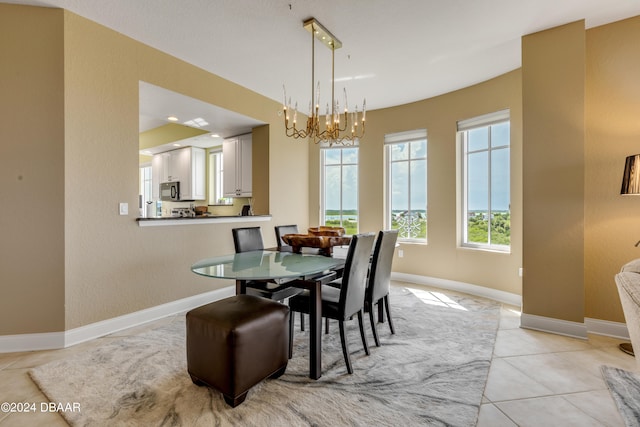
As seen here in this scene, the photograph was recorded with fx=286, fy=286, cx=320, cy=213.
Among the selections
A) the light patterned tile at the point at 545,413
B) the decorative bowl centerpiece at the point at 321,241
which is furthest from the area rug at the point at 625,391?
the decorative bowl centerpiece at the point at 321,241

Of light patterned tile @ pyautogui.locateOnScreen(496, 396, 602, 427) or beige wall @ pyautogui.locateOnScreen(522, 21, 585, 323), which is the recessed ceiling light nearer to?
beige wall @ pyautogui.locateOnScreen(522, 21, 585, 323)

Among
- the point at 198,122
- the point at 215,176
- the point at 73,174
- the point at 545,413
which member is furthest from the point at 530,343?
the point at 215,176

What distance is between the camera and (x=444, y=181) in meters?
4.21

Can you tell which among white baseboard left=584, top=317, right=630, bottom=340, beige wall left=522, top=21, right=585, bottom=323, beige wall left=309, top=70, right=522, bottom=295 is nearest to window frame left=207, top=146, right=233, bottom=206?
beige wall left=309, top=70, right=522, bottom=295

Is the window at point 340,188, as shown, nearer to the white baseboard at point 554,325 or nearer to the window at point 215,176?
the window at point 215,176

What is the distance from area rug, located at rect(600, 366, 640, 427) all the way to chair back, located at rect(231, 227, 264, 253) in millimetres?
2892

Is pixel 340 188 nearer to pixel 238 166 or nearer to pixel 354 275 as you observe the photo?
pixel 238 166

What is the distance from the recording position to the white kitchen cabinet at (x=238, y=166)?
477cm

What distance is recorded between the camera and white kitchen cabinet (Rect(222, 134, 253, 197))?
4773 millimetres

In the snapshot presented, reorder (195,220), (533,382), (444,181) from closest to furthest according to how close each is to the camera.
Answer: (533,382)
(195,220)
(444,181)

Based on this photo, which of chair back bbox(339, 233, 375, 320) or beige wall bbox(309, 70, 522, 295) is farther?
beige wall bbox(309, 70, 522, 295)

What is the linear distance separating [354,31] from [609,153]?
2.61 metres

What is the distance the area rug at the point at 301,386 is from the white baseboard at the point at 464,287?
3.62ft

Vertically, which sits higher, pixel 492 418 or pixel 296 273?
pixel 296 273
